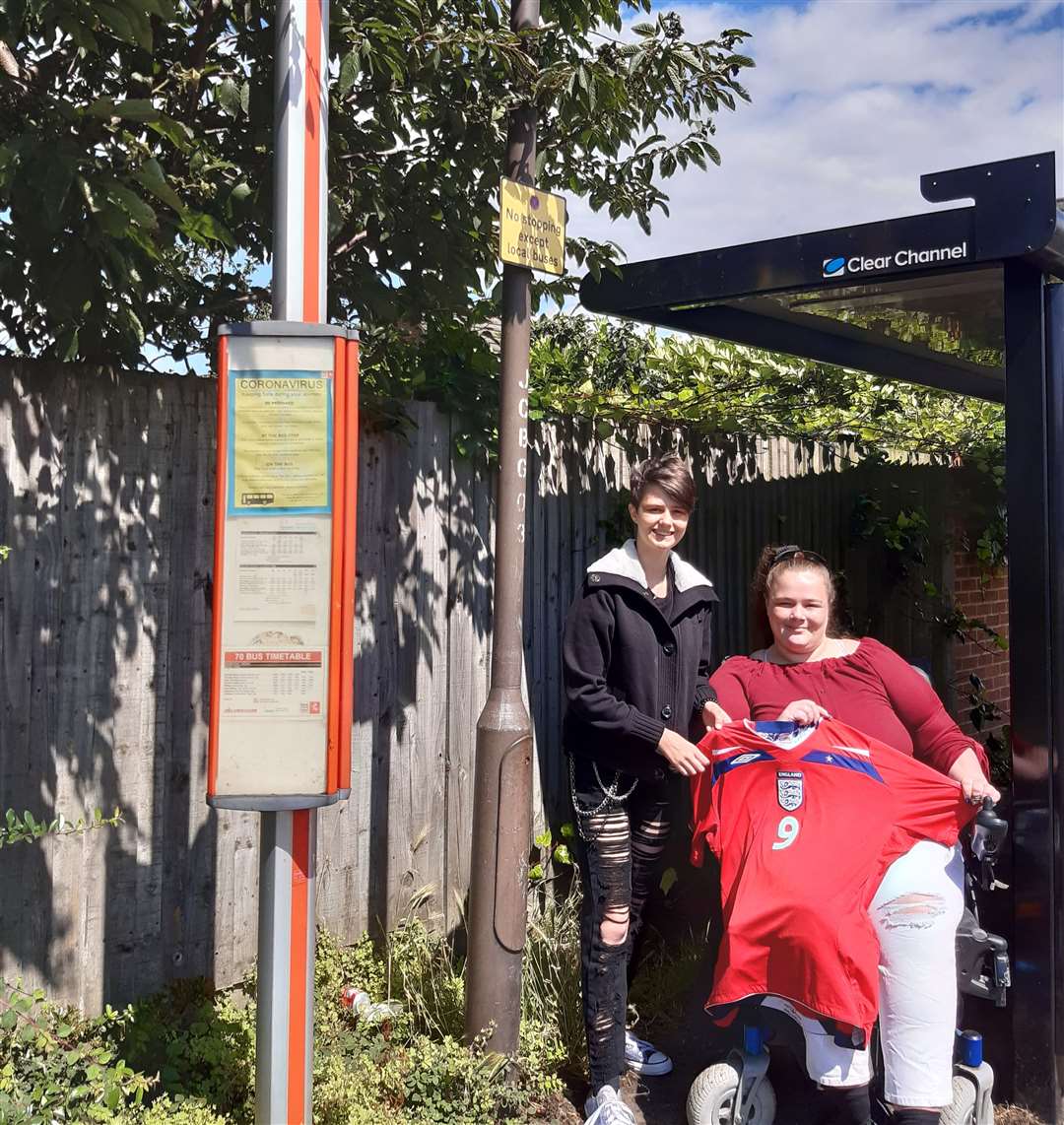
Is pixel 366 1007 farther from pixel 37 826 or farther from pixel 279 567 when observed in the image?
pixel 279 567

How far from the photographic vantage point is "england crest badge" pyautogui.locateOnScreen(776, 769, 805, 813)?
10.4ft

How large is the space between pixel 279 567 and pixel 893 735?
6.22ft

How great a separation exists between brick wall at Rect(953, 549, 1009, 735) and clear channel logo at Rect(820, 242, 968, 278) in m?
3.87

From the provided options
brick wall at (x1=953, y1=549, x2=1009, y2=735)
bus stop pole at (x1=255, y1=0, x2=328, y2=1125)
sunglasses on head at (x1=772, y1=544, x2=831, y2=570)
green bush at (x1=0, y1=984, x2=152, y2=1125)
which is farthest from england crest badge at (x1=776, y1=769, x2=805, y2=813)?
brick wall at (x1=953, y1=549, x2=1009, y2=735)

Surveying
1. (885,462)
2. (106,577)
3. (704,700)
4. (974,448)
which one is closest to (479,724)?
(704,700)

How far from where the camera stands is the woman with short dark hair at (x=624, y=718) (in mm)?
3408

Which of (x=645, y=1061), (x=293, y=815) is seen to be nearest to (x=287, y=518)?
(x=293, y=815)

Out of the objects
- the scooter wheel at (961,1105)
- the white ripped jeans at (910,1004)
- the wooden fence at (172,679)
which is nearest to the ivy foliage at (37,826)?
the wooden fence at (172,679)

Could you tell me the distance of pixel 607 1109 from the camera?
3.28 metres

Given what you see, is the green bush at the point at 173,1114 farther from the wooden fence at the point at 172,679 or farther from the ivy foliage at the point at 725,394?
the ivy foliage at the point at 725,394

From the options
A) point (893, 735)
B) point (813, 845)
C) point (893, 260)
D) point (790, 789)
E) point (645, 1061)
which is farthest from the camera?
point (645, 1061)

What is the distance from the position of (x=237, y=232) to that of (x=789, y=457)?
12.8 feet

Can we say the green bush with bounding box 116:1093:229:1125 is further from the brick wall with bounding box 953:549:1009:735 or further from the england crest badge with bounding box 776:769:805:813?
the brick wall with bounding box 953:549:1009:735

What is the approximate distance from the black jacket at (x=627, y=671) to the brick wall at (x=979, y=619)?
164 inches
